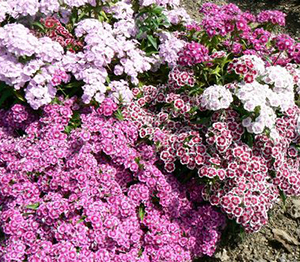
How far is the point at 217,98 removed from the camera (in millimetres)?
3375

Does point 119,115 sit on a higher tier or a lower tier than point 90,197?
higher

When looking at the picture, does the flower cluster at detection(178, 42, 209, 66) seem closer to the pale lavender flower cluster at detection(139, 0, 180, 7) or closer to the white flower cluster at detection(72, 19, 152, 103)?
the white flower cluster at detection(72, 19, 152, 103)

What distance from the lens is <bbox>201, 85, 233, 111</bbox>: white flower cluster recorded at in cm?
336

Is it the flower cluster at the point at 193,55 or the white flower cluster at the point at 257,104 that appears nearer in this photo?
the white flower cluster at the point at 257,104

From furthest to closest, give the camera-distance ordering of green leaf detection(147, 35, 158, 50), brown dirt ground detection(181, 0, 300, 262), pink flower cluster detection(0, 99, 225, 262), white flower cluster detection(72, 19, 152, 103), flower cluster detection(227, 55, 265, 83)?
green leaf detection(147, 35, 158, 50)
brown dirt ground detection(181, 0, 300, 262)
white flower cluster detection(72, 19, 152, 103)
flower cluster detection(227, 55, 265, 83)
pink flower cluster detection(0, 99, 225, 262)

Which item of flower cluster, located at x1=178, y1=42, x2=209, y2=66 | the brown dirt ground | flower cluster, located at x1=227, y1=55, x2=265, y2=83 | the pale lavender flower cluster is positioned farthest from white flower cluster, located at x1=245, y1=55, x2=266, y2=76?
the brown dirt ground

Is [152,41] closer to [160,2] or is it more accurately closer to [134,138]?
[160,2]

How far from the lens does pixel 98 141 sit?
368 centimetres

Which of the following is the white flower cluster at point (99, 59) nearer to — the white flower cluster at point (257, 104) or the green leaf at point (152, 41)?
the green leaf at point (152, 41)

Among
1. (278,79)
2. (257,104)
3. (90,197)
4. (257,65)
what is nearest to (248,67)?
(257,65)

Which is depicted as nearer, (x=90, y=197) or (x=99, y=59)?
(x=90, y=197)

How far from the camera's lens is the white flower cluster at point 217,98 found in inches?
132

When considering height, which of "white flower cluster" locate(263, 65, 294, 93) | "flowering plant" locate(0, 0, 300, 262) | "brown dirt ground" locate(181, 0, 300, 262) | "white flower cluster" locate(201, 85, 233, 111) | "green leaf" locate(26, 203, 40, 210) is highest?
"white flower cluster" locate(263, 65, 294, 93)

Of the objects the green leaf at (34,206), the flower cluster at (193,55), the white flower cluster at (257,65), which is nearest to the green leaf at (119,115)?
the flower cluster at (193,55)
